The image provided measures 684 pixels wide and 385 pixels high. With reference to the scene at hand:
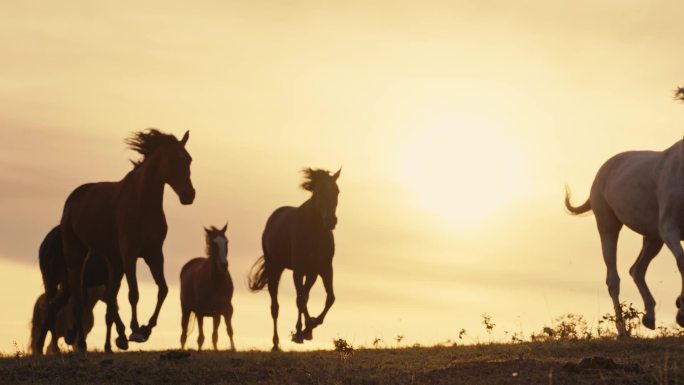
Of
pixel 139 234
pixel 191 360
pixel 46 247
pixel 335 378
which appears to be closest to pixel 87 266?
pixel 46 247

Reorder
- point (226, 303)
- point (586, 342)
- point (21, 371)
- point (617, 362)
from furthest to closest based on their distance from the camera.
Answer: point (226, 303) → point (586, 342) → point (21, 371) → point (617, 362)

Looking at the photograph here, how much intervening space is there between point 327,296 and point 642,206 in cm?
566

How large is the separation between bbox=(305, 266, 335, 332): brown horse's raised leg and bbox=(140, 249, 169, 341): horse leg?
3.19m

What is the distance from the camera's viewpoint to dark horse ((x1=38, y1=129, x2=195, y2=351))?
1741 cm

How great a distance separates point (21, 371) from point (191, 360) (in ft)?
7.34

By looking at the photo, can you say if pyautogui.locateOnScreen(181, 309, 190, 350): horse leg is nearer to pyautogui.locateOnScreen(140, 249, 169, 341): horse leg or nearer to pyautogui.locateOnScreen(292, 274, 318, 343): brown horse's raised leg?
pyautogui.locateOnScreen(292, 274, 318, 343): brown horse's raised leg

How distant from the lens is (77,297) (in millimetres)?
19141

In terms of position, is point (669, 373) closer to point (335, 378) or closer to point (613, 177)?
point (335, 378)

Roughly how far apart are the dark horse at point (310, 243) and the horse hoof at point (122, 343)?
310cm

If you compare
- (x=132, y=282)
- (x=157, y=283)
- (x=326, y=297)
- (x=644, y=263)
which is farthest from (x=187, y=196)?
(x=644, y=263)

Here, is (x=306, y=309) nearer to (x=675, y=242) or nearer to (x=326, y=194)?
(x=326, y=194)

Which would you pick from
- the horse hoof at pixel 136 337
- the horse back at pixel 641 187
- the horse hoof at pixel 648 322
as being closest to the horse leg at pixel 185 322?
the horse hoof at pixel 136 337

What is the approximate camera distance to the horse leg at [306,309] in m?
19.6

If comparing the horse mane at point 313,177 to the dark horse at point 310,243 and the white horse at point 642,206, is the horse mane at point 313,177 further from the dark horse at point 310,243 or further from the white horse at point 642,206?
the white horse at point 642,206
